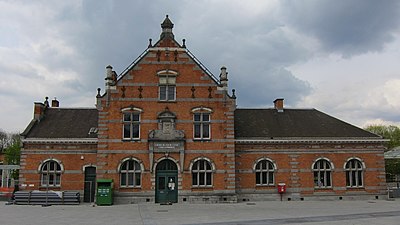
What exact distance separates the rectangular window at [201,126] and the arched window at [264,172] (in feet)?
16.2

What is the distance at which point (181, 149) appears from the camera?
28.7 metres

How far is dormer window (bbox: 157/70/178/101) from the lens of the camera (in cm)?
2936

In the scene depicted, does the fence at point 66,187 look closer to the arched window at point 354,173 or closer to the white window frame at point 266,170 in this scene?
the white window frame at point 266,170

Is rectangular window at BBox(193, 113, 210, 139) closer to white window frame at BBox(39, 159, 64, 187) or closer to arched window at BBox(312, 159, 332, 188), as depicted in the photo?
arched window at BBox(312, 159, 332, 188)

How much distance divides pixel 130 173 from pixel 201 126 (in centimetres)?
627

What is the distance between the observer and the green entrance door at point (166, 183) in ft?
93.5

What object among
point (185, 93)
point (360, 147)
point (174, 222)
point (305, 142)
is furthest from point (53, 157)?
point (360, 147)

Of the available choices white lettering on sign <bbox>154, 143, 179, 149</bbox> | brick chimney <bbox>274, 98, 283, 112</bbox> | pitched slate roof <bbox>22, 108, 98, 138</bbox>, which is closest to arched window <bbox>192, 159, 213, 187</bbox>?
white lettering on sign <bbox>154, 143, 179, 149</bbox>

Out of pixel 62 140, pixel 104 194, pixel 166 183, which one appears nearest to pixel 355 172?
pixel 166 183

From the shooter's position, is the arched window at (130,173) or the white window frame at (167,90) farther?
the white window frame at (167,90)

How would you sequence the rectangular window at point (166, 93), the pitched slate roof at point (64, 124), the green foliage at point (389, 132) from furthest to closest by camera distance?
the green foliage at point (389, 132), the pitched slate roof at point (64, 124), the rectangular window at point (166, 93)

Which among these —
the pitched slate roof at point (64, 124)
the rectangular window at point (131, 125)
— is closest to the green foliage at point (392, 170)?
the rectangular window at point (131, 125)

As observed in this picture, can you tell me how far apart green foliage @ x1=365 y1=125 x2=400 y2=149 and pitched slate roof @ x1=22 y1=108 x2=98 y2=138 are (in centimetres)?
5383

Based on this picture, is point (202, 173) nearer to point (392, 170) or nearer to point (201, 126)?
point (201, 126)
